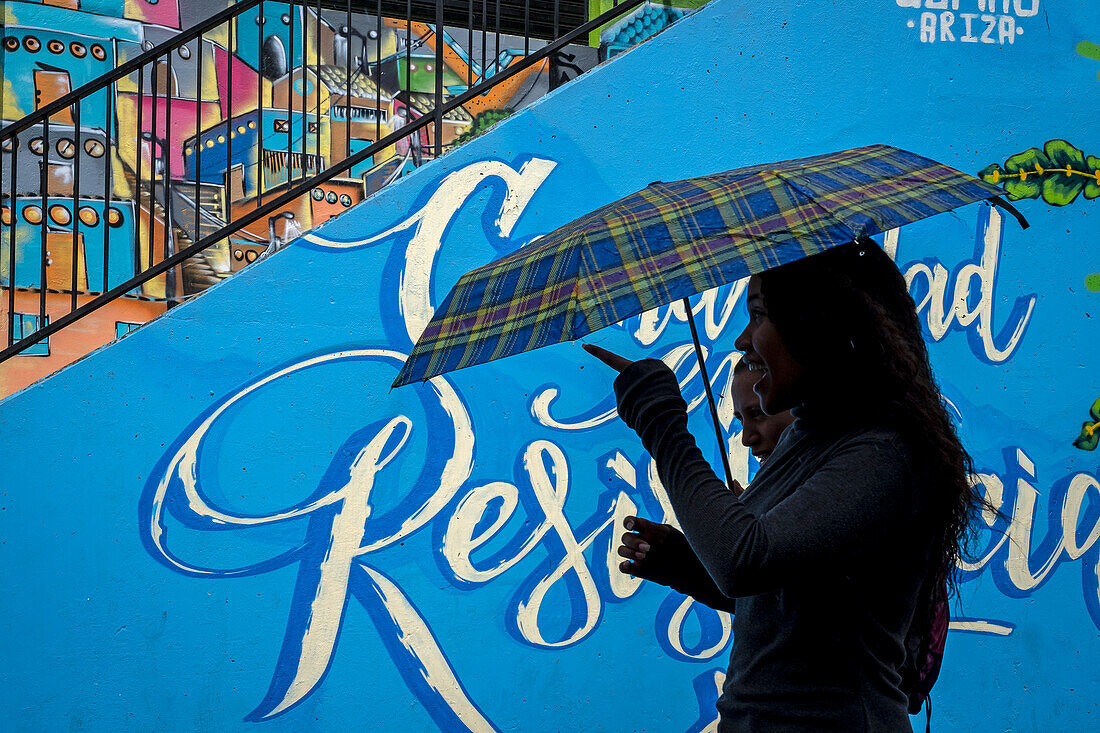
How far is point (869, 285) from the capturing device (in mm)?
1809

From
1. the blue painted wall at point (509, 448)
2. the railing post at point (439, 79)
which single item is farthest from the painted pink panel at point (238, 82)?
the blue painted wall at point (509, 448)

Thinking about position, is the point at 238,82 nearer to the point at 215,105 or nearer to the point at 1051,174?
the point at 215,105

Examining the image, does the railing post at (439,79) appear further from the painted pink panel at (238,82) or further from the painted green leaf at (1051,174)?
the painted pink panel at (238,82)

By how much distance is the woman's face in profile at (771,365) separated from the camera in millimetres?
1792

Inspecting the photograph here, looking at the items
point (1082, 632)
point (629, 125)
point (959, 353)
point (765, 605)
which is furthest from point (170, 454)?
point (1082, 632)

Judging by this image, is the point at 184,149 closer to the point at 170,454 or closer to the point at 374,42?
the point at 374,42

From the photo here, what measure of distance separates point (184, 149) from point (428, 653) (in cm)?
479

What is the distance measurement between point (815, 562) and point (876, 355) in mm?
390

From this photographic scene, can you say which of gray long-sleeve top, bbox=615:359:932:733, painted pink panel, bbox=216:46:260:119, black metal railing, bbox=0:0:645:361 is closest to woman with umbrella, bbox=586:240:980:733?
gray long-sleeve top, bbox=615:359:932:733

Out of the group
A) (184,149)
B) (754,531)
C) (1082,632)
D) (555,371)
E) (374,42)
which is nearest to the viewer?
(754,531)

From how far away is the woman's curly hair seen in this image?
169 centimetres

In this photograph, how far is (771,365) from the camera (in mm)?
1818

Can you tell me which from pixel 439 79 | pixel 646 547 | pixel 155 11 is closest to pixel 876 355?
pixel 646 547

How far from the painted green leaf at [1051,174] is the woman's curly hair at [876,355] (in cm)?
347
